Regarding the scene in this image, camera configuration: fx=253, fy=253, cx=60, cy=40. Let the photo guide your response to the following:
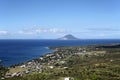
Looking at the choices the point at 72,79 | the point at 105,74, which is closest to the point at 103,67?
the point at 105,74

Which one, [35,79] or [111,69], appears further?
[111,69]

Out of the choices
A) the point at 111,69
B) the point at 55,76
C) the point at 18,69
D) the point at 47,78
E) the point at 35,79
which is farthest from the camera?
the point at 18,69

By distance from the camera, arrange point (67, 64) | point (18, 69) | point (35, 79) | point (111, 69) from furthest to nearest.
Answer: point (67, 64)
point (18, 69)
point (111, 69)
point (35, 79)

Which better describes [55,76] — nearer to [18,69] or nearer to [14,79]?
[14,79]

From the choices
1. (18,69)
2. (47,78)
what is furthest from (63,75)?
(18,69)

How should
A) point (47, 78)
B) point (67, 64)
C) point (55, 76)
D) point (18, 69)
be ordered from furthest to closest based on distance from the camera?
point (67, 64)
point (18, 69)
point (55, 76)
point (47, 78)

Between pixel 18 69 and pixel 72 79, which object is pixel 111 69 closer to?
pixel 72 79

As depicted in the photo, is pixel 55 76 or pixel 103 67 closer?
pixel 55 76

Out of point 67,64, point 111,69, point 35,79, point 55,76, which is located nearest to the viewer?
point 35,79
